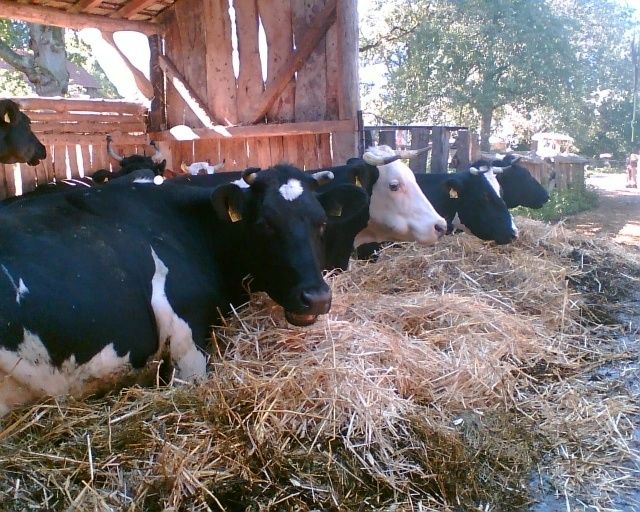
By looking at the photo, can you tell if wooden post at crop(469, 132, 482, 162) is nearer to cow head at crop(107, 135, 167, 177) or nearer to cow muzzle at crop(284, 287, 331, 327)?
cow head at crop(107, 135, 167, 177)

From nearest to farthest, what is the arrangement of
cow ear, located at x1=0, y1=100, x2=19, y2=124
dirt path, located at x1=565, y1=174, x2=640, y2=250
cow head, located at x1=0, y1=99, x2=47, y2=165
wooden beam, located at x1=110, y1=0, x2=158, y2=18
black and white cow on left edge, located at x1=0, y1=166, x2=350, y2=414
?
1. black and white cow on left edge, located at x1=0, y1=166, x2=350, y2=414
2. cow head, located at x1=0, y1=99, x2=47, y2=165
3. cow ear, located at x1=0, y1=100, x2=19, y2=124
4. wooden beam, located at x1=110, y1=0, x2=158, y2=18
5. dirt path, located at x1=565, y1=174, x2=640, y2=250

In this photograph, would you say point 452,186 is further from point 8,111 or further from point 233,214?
point 8,111

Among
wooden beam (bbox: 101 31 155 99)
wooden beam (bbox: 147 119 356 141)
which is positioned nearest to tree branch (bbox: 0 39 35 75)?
wooden beam (bbox: 101 31 155 99)

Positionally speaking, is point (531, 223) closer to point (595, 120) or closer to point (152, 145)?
point (152, 145)

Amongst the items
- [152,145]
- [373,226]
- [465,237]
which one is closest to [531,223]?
[465,237]

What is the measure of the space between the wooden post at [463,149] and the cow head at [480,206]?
189cm

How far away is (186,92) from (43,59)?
6512mm

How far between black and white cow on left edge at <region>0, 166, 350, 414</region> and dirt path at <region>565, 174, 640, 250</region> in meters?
7.10

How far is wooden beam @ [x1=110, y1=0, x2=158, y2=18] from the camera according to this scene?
8887 millimetres

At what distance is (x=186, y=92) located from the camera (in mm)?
9680

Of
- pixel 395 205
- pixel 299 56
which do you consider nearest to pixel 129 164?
pixel 299 56

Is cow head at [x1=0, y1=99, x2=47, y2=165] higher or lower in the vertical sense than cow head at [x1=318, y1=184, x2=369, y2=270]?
higher

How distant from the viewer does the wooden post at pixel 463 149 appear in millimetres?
9890

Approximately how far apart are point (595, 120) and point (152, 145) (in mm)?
25954
